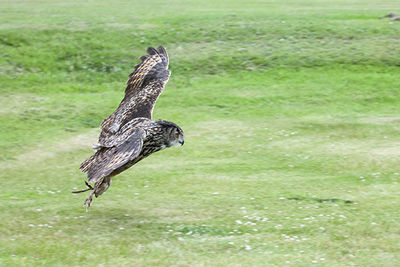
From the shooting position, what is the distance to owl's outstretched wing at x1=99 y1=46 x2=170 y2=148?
9.86 metres

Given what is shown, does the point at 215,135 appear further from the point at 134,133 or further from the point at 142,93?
the point at 134,133

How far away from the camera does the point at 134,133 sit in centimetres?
860

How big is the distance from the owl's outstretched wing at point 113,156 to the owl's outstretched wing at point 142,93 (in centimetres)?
85

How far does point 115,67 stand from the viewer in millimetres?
19875

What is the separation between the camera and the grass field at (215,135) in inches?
340

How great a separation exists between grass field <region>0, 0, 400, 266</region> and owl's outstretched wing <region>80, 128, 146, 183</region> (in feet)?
3.54

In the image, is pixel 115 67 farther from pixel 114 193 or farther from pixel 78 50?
pixel 114 193

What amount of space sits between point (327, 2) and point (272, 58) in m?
10.8

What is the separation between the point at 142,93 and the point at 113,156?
8.18 feet

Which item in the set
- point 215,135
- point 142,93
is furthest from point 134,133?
point 215,135

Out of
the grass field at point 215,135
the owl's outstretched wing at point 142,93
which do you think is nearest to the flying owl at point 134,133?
the owl's outstretched wing at point 142,93

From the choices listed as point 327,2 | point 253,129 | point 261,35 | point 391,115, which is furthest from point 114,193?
point 327,2

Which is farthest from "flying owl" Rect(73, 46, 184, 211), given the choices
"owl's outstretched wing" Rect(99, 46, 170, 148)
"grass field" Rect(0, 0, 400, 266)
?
"grass field" Rect(0, 0, 400, 266)

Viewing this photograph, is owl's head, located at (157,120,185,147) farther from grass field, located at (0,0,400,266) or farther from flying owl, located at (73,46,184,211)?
grass field, located at (0,0,400,266)
